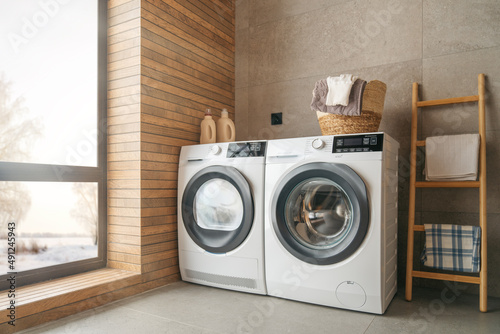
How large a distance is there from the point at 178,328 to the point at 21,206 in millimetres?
1059

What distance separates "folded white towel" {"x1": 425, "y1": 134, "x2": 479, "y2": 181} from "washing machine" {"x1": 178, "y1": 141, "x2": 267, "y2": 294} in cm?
99

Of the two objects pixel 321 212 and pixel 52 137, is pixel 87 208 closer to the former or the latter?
pixel 52 137

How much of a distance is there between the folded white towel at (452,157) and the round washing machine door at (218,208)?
109 centimetres

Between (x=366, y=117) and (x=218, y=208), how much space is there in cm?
104

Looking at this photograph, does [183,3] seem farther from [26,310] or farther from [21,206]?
[26,310]

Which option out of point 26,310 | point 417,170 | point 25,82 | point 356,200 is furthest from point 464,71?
point 26,310

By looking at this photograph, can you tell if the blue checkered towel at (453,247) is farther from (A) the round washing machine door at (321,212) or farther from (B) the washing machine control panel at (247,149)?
(B) the washing machine control panel at (247,149)

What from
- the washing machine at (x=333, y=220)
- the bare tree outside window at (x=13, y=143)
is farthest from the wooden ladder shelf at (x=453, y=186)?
the bare tree outside window at (x=13, y=143)

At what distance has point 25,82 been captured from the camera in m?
1.94

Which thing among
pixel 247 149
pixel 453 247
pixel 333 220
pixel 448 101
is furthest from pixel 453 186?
pixel 247 149

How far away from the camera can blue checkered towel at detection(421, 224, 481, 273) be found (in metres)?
1.91

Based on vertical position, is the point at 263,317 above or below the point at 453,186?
below

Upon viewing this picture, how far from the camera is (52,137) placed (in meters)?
2.04

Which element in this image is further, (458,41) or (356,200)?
(458,41)
